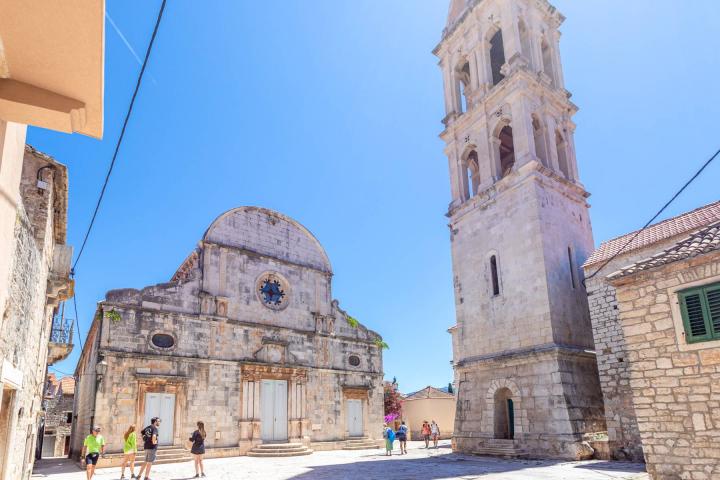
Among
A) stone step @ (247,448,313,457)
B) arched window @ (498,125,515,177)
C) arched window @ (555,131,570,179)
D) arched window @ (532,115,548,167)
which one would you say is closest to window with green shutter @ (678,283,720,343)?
arched window @ (532,115,548,167)

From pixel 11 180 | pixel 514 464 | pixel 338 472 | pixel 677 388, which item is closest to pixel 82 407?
pixel 338 472

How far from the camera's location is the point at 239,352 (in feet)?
64.6

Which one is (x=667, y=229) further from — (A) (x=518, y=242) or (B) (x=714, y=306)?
(B) (x=714, y=306)

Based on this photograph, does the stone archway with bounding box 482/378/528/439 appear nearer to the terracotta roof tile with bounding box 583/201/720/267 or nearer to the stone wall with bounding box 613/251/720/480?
the terracotta roof tile with bounding box 583/201/720/267

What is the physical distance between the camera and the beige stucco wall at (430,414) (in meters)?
32.0

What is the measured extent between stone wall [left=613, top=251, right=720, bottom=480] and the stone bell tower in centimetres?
589

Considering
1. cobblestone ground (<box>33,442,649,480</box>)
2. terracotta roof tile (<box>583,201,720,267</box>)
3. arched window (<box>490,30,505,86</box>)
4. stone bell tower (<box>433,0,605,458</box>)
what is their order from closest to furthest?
cobblestone ground (<box>33,442,649,480</box>)
terracotta roof tile (<box>583,201,720,267</box>)
stone bell tower (<box>433,0,605,458</box>)
arched window (<box>490,30,505,86</box>)

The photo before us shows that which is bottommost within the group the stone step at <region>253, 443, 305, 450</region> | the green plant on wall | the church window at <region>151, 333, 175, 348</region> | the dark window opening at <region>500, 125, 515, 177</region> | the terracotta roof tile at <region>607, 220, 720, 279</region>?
the stone step at <region>253, 443, 305, 450</region>

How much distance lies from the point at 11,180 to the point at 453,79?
20399 mm

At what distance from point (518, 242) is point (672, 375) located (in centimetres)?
909

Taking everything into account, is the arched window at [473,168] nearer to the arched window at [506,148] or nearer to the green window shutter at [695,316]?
the arched window at [506,148]

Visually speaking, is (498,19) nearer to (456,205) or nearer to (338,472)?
(456,205)

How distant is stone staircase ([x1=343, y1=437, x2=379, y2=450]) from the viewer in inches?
829

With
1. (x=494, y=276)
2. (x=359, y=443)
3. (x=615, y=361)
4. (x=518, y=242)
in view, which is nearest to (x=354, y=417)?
(x=359, y=443)
